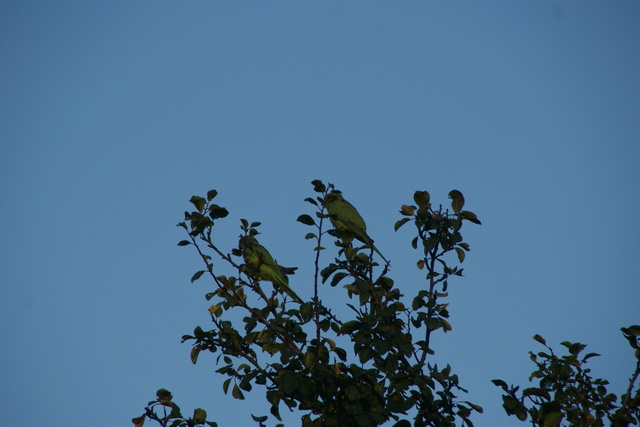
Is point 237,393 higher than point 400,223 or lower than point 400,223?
lower

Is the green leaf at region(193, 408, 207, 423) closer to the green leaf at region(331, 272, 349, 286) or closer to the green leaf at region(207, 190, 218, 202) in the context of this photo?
the green leaf at region(331, 272, 349, 286)

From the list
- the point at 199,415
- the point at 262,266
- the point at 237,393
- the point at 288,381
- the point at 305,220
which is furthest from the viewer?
the point at 262,266

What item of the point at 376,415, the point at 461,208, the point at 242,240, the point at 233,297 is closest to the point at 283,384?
the point at 376,415

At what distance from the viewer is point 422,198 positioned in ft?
14.2

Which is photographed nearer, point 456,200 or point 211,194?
point 456,200

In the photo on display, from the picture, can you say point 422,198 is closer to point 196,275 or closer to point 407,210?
point 407,210

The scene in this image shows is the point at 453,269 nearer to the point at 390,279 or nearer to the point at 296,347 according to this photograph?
the point at 390,279

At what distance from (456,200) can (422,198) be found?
0.77 ft

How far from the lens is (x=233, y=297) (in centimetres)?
459

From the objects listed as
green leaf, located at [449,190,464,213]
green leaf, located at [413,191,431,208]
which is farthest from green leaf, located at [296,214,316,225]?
green leaf, located at [449,190,464,213]

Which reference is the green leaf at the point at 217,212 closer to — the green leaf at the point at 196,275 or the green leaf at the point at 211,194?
the green leaf at the point at 211,194

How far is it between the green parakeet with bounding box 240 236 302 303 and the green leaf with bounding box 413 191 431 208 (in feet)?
3.78

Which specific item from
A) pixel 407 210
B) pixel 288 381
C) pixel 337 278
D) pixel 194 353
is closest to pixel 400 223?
pixel 407 210

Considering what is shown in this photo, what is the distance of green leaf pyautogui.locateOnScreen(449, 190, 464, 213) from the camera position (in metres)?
4.34
